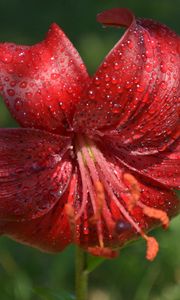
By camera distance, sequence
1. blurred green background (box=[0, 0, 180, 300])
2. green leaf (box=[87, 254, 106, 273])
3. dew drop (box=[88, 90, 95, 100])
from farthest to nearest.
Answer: blurred green background (box=[0, 0, 180, 300]) < green leaf (box=[87, 254, 106, 273]) < dew drop (box=[88, 90, 95, 100])

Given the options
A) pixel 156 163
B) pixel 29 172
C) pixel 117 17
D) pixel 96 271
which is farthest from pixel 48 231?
pixel 96 271

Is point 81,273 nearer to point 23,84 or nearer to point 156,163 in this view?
point 156,163

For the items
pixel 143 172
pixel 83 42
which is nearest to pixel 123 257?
pixel 143 172

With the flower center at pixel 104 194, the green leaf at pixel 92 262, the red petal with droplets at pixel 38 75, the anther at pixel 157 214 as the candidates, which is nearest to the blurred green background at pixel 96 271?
the green leaf at pixel 92 262

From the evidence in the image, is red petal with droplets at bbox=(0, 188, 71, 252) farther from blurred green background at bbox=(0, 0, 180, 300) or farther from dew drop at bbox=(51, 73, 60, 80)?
dew drop at bbox=(51, 73, 60, 80)

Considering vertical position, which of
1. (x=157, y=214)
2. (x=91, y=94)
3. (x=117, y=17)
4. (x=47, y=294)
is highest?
(x=117, y=17)

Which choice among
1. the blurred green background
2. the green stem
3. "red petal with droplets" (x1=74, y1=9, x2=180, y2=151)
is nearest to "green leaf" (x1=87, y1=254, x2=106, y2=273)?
the green stem

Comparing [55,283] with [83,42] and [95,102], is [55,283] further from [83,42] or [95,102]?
[83,42]
